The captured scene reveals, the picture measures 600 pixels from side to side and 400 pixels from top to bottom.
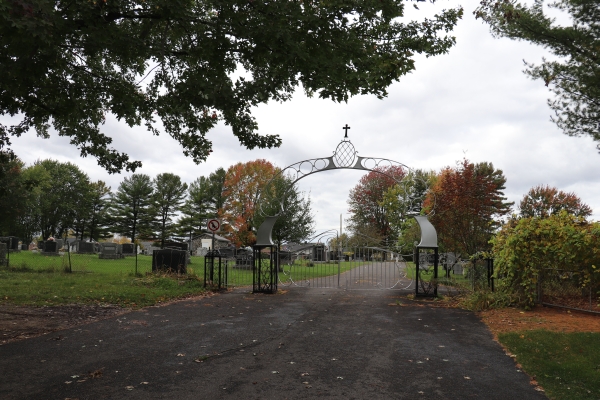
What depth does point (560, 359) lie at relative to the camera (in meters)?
6.08

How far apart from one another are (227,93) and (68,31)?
2.37 meters

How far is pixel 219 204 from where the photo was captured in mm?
56719

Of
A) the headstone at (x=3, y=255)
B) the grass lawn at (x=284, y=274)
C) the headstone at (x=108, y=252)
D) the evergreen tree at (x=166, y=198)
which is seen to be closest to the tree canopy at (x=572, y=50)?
the grass lawn at (x=284, y=274)

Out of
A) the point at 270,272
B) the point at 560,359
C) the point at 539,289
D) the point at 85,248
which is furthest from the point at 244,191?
the point at 560,359

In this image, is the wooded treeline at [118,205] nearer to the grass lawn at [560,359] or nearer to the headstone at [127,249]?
the headstone at [127,249]

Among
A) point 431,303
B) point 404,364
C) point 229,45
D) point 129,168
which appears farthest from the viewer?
point 431,303

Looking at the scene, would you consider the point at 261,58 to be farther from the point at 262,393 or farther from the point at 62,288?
the point at 62,288

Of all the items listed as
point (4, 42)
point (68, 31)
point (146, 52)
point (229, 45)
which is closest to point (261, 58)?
point (229, 45)

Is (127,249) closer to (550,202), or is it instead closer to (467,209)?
(467,209)

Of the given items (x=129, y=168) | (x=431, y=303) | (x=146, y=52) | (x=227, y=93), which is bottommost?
(x=431, y=303)

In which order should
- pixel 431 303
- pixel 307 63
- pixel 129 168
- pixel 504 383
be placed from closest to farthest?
1. pixel 504 383
2. pixel 307 63
3. pixel 129 168
4. pixel 431 303

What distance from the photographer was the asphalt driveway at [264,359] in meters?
4.67

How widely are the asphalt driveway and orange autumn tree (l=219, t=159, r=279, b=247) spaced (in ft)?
82.5

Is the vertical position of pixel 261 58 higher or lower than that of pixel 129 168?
higher
